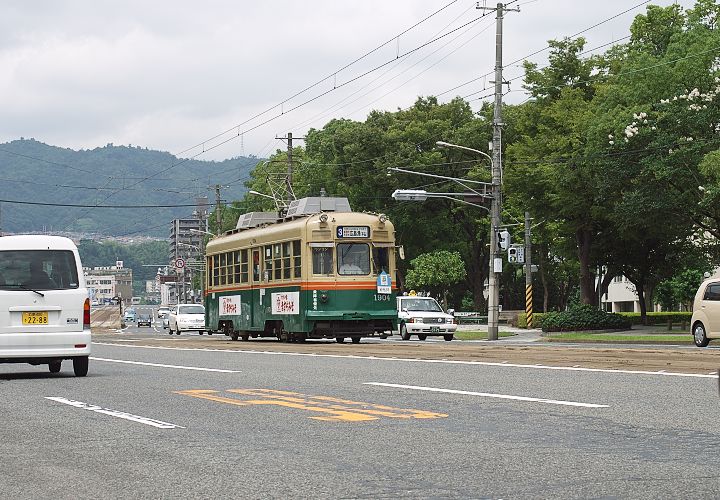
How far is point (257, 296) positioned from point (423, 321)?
31.2 feet

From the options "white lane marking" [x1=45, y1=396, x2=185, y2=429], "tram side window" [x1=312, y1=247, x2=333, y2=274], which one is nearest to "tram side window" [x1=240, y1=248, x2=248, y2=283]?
"tram side window" [x1=312, y1=247, x2=333, y2=274]

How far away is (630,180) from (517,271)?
125 ft

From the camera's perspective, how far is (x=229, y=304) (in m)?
39.5

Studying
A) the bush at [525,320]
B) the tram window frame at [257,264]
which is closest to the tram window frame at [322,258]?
the tram window frame at [257,264]

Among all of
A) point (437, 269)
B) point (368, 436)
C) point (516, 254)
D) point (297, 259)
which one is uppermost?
point (437, 269)

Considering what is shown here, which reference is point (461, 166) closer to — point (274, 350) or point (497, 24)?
point (497, 24)

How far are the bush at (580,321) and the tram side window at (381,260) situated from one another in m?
18.7

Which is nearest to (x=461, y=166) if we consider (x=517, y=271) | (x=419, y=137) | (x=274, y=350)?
(x=419, y=137)

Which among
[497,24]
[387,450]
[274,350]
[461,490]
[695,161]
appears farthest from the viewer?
[497,24]

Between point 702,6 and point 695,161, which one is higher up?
point 702,6

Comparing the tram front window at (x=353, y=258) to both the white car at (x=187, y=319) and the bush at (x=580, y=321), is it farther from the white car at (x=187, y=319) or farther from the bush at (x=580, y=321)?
the white car at (x=187, y=319)

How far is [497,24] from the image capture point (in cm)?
4534

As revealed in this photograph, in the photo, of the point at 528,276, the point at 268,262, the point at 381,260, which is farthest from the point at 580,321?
the point at 268,262

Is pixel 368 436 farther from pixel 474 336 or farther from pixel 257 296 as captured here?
pixel 474 336
